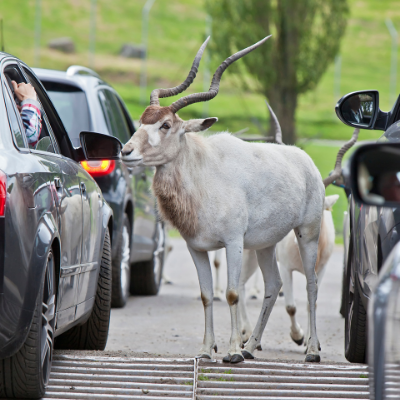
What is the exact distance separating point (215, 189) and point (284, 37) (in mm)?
22056

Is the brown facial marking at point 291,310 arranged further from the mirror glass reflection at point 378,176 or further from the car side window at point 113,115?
the mirror glass reflection at point 378,176

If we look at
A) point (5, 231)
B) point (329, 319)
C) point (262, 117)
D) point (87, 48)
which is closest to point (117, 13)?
point (87, 48)

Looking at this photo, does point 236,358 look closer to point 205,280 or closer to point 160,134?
point 205,280

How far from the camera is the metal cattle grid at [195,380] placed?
4543mm

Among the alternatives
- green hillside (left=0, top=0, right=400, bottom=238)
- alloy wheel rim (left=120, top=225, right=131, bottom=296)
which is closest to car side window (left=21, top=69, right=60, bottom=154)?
alloy wheel rim (left=120, top=225, right=131, bottom=296)

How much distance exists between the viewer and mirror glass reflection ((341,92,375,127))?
5.55m

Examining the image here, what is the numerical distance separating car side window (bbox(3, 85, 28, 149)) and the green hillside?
149 ft

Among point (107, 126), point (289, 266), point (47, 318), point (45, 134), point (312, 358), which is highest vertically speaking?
point (45, 134)

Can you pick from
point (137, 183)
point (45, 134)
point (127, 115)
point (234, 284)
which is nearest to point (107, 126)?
point (137, 183)

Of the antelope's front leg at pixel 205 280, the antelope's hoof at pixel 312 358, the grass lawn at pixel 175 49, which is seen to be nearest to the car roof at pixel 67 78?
the antelope's front leg at pixel 205 280

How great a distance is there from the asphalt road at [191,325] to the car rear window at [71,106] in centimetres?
200

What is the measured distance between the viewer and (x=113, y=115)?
867 cm

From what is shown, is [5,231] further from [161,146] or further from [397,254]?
[161,146]

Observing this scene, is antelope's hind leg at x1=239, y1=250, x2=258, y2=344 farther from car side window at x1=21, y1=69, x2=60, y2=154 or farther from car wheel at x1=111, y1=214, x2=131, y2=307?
car side window at x1=21, y1=69, x2=60, y2=154
